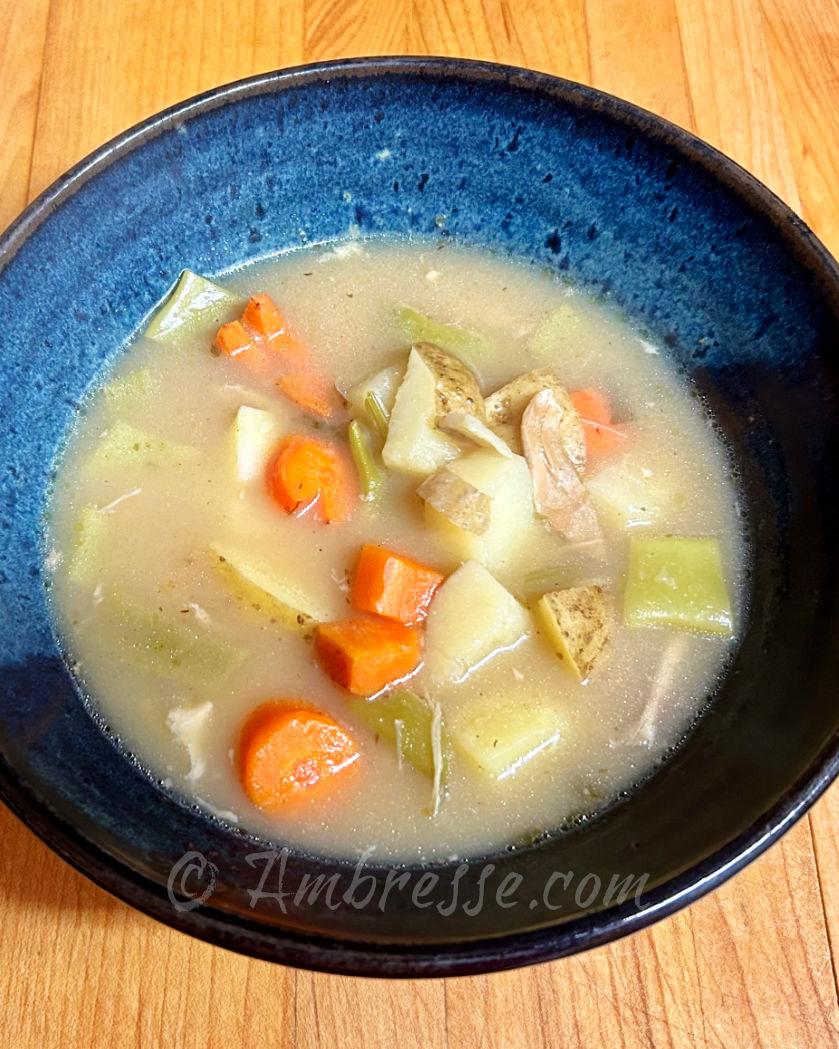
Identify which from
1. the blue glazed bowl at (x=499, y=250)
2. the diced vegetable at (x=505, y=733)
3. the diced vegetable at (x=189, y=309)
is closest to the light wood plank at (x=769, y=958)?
the blue glazed bowl at (x=499, y=250)

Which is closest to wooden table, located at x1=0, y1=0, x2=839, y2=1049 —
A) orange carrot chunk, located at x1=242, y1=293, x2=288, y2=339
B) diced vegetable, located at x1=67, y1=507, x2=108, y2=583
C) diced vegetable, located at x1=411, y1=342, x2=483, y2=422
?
diced vegetable, located at x1=67, y1=507, x2=108, y2=583

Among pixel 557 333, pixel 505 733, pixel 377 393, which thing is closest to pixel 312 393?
pixel 377 393

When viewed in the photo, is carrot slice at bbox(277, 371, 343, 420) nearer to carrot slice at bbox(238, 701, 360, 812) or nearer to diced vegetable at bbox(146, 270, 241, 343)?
diced vegetable at bbox(146, 270, 241, 343)

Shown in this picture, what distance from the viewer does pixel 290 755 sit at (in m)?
1.41

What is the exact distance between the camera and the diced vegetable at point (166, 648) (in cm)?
152

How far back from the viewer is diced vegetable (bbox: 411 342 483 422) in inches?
65.7

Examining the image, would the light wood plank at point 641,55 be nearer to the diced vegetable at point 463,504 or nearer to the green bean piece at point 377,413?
the green bean piece at point 377,413

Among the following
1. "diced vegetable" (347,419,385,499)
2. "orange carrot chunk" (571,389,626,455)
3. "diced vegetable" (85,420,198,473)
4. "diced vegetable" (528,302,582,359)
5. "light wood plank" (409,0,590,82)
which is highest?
"light wood plank" (409,0,590,82)

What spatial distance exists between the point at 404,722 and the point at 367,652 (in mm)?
121

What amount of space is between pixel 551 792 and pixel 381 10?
187 centimetres

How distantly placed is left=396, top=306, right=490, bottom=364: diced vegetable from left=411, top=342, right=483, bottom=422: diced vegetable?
98 millimetres

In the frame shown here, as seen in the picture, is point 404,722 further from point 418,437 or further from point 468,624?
point 418,437

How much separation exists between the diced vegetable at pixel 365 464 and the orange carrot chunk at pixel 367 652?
0.26m

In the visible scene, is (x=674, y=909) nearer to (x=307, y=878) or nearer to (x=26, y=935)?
(x=307, y=878)
